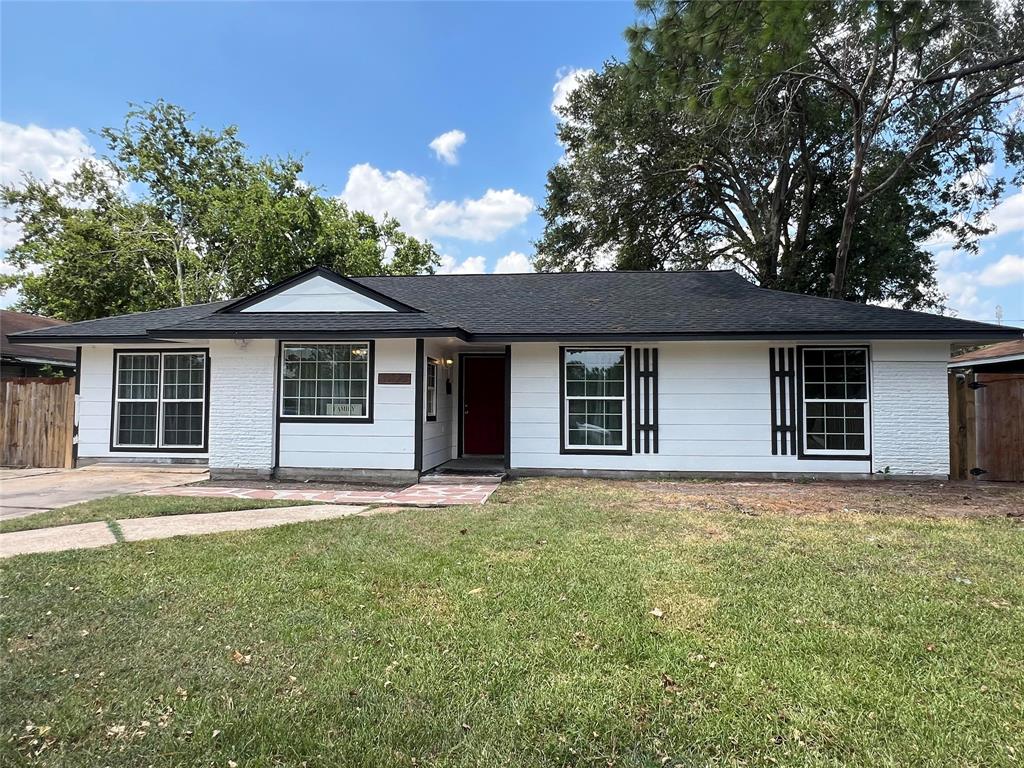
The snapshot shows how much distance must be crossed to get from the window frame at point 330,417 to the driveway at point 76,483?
193 centimetres

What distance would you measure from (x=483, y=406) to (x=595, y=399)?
10.00ft

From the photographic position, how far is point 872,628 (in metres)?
3.13

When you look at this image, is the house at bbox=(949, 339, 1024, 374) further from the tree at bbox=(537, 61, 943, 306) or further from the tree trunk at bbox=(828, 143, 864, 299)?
the tree at bbox=(537, 61, 943, 306)

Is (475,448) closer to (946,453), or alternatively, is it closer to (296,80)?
(946,453)

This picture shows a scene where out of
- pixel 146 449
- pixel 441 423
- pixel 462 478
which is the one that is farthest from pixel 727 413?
pixel 146 449

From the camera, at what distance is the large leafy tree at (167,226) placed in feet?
71.7

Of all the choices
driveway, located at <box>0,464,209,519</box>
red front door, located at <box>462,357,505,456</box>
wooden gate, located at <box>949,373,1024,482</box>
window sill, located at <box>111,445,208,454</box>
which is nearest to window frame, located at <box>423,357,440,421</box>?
red front door, located at <box>462,357,505,456</box>

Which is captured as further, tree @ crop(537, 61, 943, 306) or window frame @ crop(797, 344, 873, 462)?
tree @ crop(537, 61, 943, 306)

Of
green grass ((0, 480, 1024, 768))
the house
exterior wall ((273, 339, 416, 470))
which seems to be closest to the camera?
green grass ((0, 480, 1024, 768))

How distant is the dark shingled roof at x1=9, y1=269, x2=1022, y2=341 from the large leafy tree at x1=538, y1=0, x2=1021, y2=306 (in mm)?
3255

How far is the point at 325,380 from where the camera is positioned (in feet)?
30.3

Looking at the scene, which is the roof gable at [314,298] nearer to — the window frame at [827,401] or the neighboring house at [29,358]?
the window frame at [827,401]

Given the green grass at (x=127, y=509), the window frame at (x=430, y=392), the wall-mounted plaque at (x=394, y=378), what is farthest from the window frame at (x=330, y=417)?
the green grass at (x=127, y=509)

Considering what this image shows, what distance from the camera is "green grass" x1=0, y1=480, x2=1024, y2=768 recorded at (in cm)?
212
